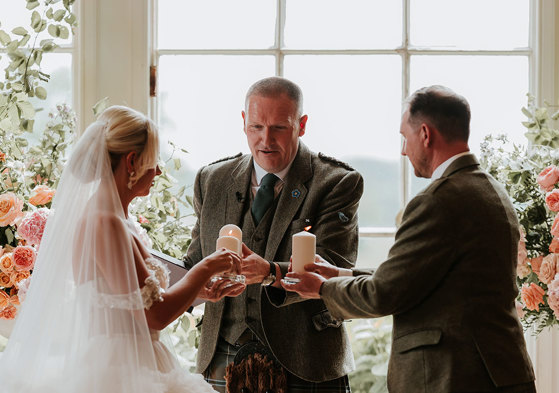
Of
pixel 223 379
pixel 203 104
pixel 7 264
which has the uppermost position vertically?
pixel 203 104

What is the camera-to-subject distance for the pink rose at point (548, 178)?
2.92 metres

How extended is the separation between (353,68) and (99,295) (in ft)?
6.76

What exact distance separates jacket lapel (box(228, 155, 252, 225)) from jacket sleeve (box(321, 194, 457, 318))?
0.81 meters

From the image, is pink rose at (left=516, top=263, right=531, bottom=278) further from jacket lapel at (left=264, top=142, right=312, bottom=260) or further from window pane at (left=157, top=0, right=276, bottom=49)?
window pane at (left=157, top=0, right=276, bottom=49)

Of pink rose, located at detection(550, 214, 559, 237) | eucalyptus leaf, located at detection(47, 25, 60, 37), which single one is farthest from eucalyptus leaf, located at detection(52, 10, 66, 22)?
pink rose, located at detection(550, 214, 559, 237)

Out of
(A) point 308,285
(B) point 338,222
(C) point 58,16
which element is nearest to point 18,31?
(C) point 58,16

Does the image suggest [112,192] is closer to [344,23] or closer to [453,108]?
[453,108]

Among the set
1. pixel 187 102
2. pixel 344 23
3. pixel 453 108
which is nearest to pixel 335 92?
pixel 344 23

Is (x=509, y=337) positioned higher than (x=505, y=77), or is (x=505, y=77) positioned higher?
(x=505, y=77)

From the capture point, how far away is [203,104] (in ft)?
12.5

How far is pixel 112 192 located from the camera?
2312 mm

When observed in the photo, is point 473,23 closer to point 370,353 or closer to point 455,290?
point 370,353

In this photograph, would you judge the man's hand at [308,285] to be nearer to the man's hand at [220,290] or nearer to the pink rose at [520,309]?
the man's hand at [220,290]

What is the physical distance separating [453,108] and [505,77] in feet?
5.21
